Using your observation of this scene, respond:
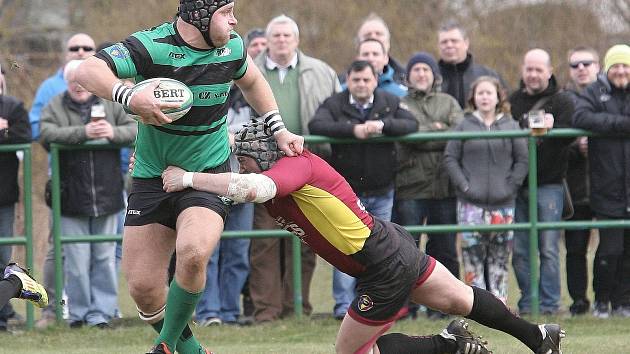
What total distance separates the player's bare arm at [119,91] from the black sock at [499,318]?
1.92m

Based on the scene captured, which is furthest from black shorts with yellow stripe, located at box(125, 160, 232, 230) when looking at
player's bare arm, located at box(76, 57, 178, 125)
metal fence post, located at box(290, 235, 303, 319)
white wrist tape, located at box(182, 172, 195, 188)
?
metal fence post, located at box(290, 235, 303, 319)

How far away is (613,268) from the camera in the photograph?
9656 mm

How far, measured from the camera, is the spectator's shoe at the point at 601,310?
9570 mm

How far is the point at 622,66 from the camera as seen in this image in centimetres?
957

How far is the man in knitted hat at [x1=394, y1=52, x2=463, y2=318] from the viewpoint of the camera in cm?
962

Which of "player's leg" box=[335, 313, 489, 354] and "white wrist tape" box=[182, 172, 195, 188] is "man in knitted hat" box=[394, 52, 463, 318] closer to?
"player's leg" box=[335, 313, 489, 354]

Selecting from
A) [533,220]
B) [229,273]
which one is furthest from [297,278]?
[533,220]

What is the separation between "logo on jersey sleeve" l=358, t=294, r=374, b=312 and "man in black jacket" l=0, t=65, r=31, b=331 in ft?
12.7

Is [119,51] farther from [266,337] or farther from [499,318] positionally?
[266,337]

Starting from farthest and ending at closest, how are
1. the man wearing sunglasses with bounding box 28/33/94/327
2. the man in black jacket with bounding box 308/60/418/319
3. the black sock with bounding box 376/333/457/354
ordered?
the man wearing sunglasses with bounding box 28/33/94/327 → the man in black jacket with bounding box 308/60/418/319 → the black sock with bounding box 376/333/457/354

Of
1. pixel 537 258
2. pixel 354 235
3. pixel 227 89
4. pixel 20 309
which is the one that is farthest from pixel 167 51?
pixel 20 309

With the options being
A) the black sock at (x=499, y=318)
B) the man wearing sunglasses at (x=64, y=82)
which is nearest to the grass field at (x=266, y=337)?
the black sock at (x=499, y=318)

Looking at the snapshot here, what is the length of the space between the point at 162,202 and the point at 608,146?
13.8ft

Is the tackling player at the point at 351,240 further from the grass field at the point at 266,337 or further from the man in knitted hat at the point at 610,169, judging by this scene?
the man in knitted hat at the point at 610,169
